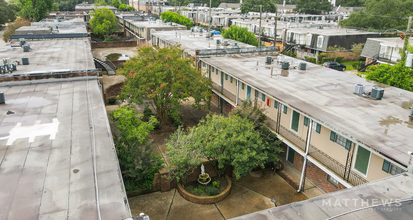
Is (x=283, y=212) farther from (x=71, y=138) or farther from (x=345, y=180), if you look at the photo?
(x=71, y=138)

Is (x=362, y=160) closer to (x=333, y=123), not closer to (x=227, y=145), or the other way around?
(x=333, y=123)

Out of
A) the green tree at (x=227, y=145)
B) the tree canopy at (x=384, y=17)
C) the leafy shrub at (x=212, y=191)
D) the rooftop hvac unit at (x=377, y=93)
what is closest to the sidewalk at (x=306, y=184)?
the green tree at (x=227, y=145)

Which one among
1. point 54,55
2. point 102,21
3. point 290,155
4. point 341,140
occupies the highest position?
point 102,21

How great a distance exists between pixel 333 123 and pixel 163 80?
1289 cm

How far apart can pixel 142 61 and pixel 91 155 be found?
42.3 ft

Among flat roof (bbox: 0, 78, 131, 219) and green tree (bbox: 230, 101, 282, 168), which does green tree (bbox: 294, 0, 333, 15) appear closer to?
green tree (bbox: 230, 101, 282, 168)

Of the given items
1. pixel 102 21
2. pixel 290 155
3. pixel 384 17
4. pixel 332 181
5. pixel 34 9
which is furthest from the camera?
pixel 102 21

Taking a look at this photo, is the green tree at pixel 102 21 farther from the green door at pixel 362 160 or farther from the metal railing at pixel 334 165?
the green door at pixel 362 160

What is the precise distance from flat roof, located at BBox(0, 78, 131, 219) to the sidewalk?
36.6 ft

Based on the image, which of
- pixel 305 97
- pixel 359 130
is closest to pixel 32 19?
pixel 305 97

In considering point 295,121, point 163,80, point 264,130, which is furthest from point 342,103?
point 163,80

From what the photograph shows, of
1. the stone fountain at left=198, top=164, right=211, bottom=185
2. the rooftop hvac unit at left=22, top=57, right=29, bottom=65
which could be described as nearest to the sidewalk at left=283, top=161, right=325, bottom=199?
the stone fountain at left=198, top=164, right=211, bottom=185

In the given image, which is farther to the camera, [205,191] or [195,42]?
[195,42]

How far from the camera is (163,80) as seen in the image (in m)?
22.5
